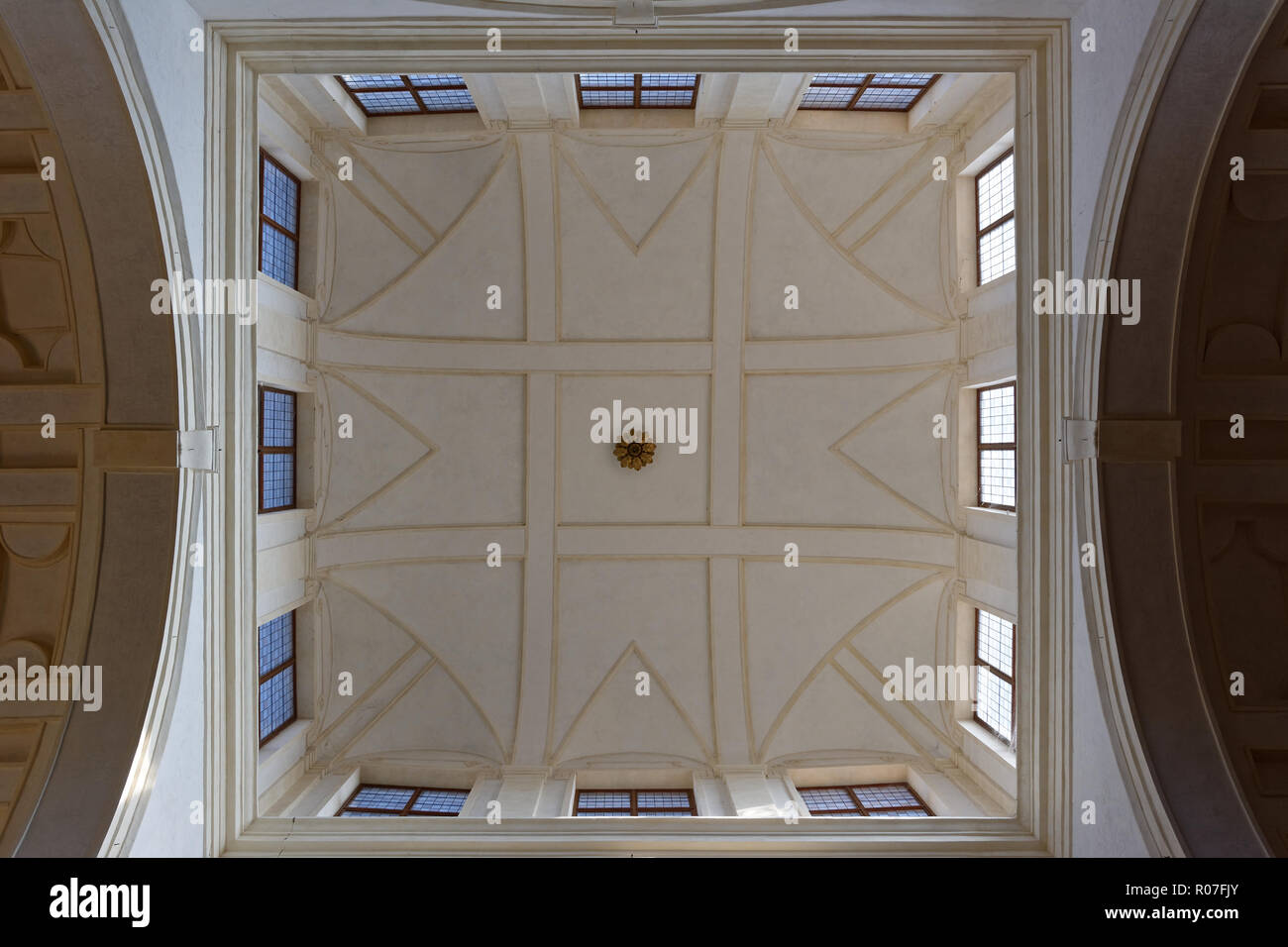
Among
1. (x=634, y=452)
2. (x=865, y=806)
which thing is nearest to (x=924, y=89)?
(x=634, y=452)

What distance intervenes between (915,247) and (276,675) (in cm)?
1435

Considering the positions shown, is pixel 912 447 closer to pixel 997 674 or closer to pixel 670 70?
pixel 997 674

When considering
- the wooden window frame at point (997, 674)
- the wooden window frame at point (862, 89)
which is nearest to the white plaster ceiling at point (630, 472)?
the wooden window frame at point (997, 674)

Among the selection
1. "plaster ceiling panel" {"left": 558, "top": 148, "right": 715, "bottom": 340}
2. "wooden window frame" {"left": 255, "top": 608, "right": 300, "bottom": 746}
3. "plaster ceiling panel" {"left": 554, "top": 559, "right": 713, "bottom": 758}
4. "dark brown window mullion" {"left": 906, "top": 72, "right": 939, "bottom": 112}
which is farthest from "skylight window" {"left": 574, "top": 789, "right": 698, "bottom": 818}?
"dark brown window mullion" {"left": 906, "top": 72, "right": 939, "bottom": 112}

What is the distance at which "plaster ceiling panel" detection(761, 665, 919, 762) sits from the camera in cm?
1408

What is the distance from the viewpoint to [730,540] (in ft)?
49.8

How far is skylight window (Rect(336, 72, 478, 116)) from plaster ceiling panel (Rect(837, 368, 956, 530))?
9.68 metres

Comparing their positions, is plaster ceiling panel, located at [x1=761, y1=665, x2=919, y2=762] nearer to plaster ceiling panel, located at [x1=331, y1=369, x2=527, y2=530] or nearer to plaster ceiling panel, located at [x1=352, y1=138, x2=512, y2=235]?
plaster ceiling panel, located at [x1=331, y1=369, x2=527, y2=530]

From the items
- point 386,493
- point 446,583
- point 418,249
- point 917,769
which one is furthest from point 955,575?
point 418,249

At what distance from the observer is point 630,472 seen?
15.2 meters

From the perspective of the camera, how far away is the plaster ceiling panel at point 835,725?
14078 mm
